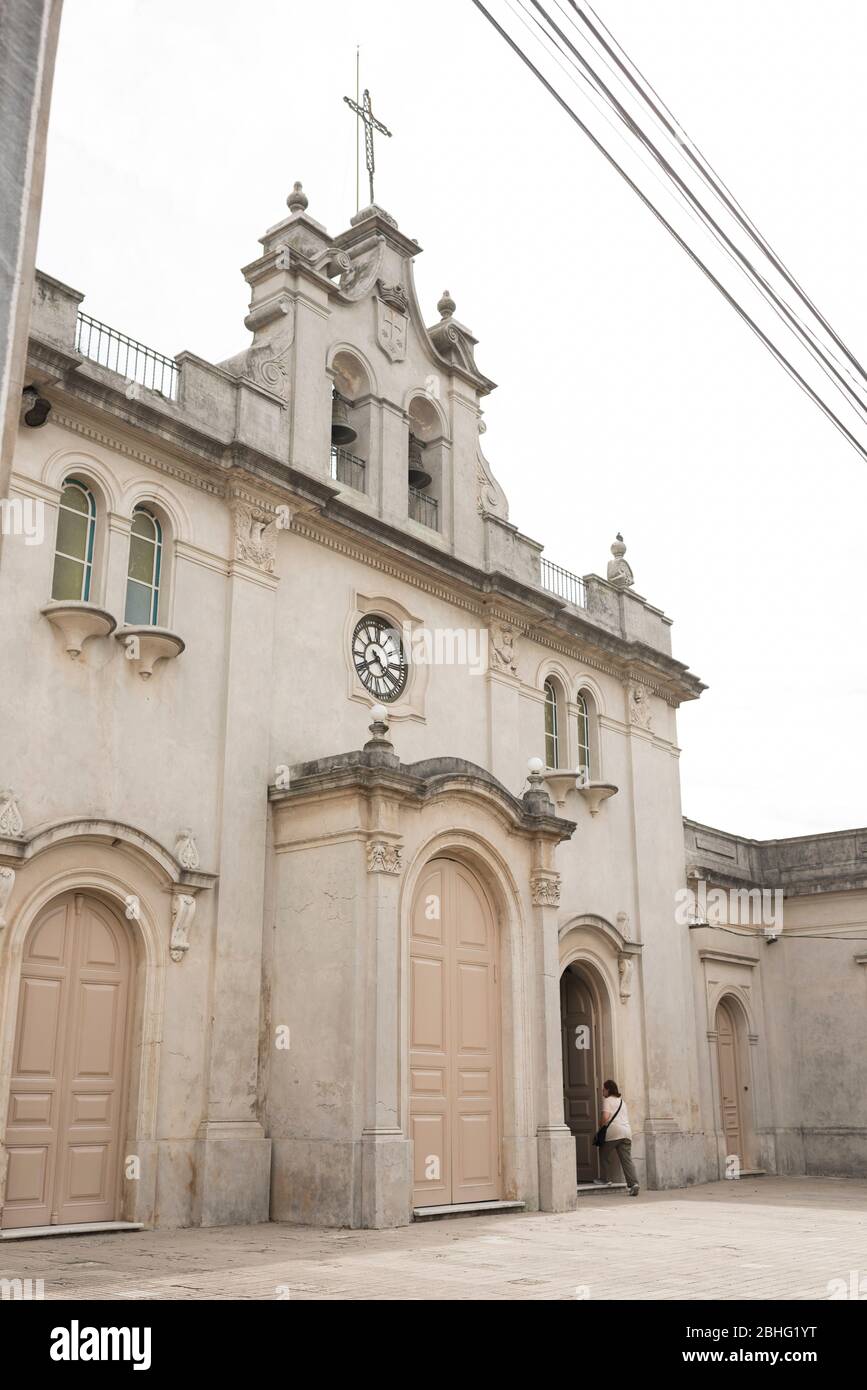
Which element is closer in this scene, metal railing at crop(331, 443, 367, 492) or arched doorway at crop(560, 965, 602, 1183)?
metal railing at crop(331, 443, 367, 492)

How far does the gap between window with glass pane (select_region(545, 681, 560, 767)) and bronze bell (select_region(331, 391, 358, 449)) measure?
5389 millimetres

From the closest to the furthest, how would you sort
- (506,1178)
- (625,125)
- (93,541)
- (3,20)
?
(3,20) < (625,125) < (93,541) < (506,1178)

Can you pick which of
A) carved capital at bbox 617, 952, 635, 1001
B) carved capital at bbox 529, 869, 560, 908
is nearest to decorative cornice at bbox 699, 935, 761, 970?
carved capital at bbox 617, 952, 635, 1001

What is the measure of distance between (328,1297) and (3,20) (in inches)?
301

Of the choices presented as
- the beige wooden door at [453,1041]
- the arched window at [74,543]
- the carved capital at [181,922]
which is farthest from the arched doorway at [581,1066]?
the arched window at [74,543]

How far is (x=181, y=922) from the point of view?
14289 millimetres

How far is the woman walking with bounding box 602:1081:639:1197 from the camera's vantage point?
18641mm

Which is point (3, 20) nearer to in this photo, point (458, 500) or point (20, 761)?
point (20, 761)

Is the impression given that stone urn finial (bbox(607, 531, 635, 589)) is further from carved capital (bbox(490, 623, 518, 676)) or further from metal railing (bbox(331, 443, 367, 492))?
metal railing (bbox(331, 443, 367, 492))

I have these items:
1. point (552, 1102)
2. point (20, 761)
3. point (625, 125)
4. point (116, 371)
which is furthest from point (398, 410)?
point (625, 125)

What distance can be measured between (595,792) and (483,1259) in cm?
1114

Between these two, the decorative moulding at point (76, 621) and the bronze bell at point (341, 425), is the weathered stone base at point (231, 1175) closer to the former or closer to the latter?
the decorative moulding at point (76, 621)

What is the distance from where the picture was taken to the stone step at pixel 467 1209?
47.0ft

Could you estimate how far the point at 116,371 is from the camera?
1506 centimetres
